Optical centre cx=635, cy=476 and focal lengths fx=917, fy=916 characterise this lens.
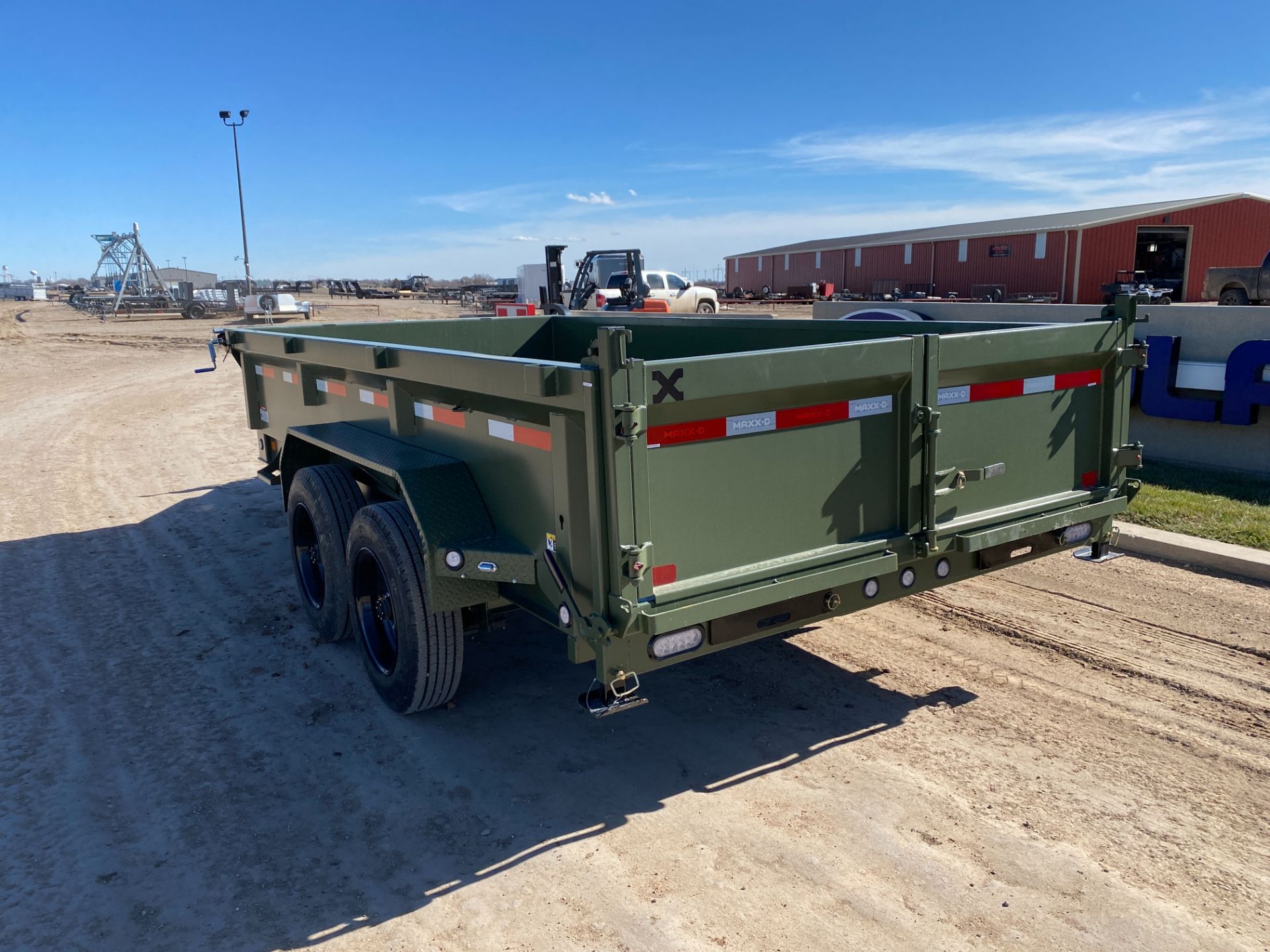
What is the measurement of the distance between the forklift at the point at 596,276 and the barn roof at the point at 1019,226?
18888 mm

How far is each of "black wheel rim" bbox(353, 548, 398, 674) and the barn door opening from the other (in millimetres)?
35237

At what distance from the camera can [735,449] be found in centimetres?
351

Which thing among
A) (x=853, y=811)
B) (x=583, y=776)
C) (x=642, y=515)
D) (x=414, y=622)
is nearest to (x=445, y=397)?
(x=414, y=622)

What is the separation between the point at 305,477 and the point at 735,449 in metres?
3.04

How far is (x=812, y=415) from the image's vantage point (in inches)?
145

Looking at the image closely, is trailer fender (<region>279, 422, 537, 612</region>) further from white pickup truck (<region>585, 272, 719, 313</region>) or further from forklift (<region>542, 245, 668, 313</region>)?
white pickup truck (<region>585, 272, 719, 313</region>)

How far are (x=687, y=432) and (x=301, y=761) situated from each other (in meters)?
2.45

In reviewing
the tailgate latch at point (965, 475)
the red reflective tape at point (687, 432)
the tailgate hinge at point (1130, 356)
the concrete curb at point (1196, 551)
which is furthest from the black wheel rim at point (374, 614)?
the concrete curb at point (1196, 551)

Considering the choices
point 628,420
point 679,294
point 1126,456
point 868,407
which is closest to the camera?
point 628,420

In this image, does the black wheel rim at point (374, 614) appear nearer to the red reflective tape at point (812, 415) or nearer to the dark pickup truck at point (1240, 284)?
the red reflective tape at point (812, 415)

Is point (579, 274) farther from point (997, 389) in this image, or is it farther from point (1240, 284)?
point (997, 389)

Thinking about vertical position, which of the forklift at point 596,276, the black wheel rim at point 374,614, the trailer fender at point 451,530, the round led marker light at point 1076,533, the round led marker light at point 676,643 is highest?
the forklift at point 596,276

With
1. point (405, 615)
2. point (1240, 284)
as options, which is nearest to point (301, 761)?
point (405, 615)

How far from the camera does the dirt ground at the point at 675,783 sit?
313cm
